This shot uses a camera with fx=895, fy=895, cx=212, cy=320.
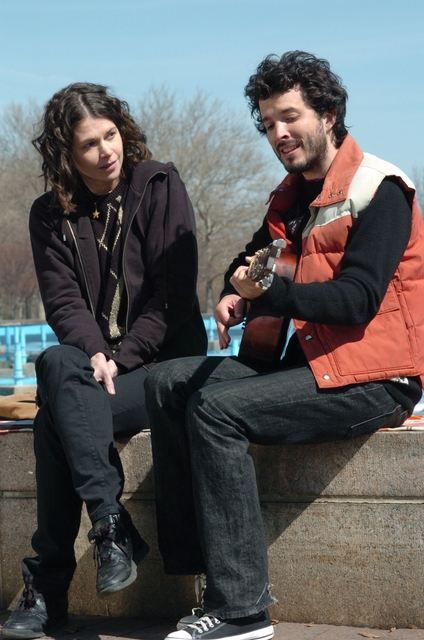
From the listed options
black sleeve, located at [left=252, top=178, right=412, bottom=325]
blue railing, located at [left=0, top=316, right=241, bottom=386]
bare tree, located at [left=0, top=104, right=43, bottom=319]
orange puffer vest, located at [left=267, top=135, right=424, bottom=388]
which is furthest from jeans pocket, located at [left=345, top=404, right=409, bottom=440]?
bare tree, located at [left=0, top=104, right=43, bottom=319]

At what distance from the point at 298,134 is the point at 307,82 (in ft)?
0.71

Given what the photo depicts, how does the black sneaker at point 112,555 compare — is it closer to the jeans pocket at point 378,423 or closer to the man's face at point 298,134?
the jeans pocket at point 378,423

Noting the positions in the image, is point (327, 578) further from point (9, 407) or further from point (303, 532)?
point (9, 407)

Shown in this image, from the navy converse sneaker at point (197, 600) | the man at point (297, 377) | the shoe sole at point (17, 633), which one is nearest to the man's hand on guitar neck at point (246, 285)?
the man at point (297, 377)

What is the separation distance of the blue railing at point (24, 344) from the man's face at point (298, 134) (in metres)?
11.6

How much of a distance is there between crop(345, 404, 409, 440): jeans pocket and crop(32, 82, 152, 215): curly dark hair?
5.39 ft

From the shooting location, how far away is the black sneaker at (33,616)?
323 cm

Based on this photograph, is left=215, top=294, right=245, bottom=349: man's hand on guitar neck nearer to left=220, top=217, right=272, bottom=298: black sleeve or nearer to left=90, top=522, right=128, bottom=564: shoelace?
left=220, top=217, right=272, bottom=298: black sleeve

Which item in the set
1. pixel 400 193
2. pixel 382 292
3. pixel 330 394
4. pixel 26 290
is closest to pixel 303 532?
pixel 330 394

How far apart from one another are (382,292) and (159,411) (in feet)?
2.88

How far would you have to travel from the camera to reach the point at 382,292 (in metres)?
2.97

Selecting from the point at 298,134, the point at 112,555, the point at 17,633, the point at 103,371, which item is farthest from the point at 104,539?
the point at 298,134

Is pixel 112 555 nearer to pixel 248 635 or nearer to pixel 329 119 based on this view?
pixel 248 635

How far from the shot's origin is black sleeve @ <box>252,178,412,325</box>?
291cm
